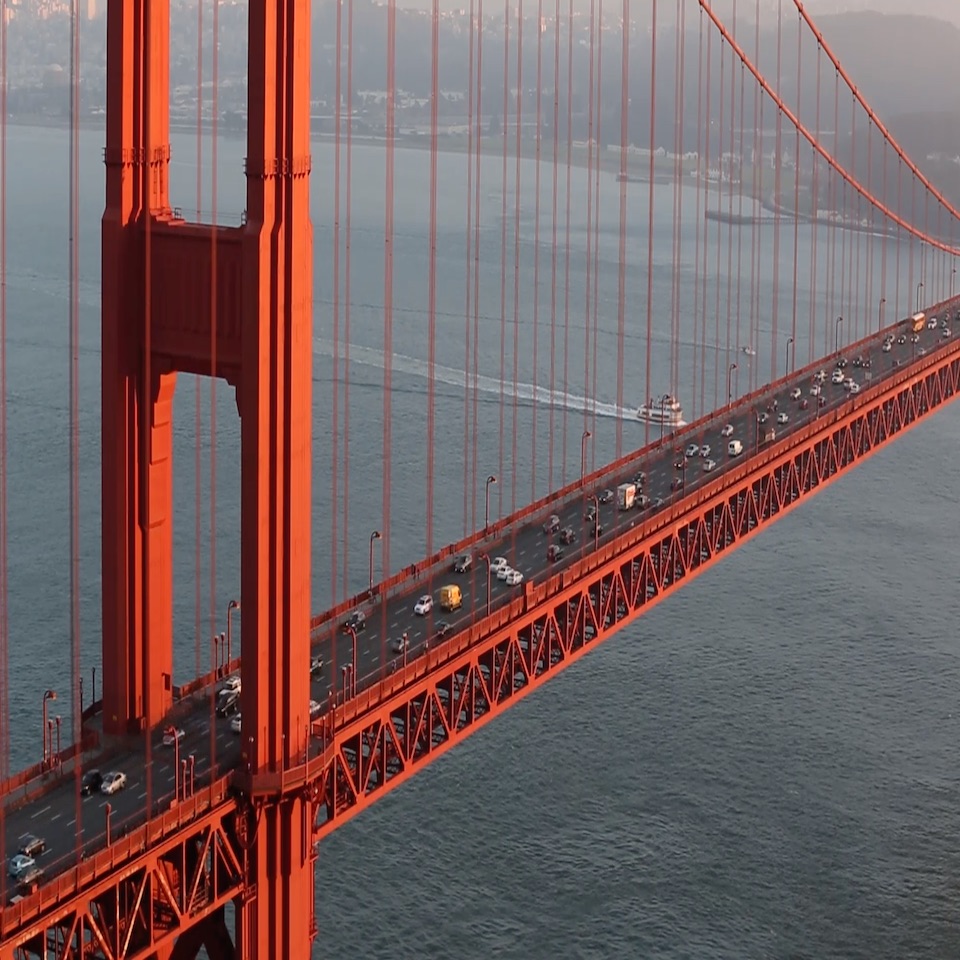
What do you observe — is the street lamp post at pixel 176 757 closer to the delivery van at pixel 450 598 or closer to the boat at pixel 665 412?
the delivery van at pixel 450 598

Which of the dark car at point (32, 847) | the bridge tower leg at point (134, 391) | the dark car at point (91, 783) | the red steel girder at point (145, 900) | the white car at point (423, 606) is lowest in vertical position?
the red steel girder at point (145, 900)

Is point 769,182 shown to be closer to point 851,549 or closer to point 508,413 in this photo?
point 508,413

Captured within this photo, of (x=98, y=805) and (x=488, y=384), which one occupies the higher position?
(x=488, y=384)

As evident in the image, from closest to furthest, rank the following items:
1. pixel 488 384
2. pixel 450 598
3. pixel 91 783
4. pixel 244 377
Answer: pixel 244 377 → pixel 91 783 → pixel 450 598 → pixel 488 384

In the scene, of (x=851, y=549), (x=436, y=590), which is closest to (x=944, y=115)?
(x=851, y=549)

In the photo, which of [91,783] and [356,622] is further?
[356,622]

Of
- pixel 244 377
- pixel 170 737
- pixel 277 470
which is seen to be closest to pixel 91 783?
pixel 170 737

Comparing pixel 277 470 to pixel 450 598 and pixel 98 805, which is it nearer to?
pixel 98 805

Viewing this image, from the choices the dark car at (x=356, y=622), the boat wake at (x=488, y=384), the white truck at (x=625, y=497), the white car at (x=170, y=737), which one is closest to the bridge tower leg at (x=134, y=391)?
the white car at (x=170, y=737)
